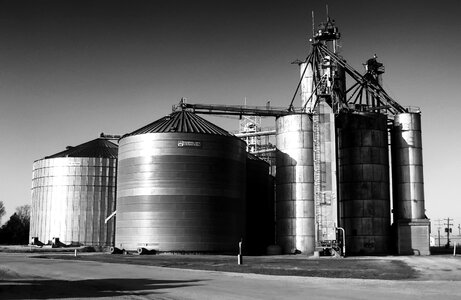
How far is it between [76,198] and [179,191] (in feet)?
101

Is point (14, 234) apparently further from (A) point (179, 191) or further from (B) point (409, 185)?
(B) point (409, 185)

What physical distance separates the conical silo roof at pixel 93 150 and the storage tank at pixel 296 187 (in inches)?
1472

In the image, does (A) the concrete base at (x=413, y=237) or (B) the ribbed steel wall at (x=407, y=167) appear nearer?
(A) the concrete base at (x=413, y=237)

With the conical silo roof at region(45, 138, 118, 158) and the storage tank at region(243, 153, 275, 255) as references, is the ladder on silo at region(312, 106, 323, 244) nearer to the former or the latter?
the storage tank at region(243, 153, 275, 255)

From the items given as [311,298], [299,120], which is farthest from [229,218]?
[311,298]

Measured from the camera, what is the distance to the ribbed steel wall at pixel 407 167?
8391 centimetres

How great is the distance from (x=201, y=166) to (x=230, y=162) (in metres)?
5.54

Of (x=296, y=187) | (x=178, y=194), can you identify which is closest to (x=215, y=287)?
(x=178, y=194)

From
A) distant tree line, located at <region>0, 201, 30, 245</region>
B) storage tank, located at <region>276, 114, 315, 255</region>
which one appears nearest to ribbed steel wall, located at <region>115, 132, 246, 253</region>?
storage tank, located at <region>276, 114, 315, 255</region>

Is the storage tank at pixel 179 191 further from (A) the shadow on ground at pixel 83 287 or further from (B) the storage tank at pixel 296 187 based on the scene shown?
(A) the shadow on ground at pixel 83 287

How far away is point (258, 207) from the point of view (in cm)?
10019

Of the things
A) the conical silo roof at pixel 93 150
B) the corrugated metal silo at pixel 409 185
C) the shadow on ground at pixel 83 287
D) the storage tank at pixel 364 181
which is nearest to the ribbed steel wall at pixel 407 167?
the corrugated metal silo at pixel 409 185

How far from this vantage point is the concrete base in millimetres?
81438

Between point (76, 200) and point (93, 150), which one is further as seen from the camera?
point (93, 150)
